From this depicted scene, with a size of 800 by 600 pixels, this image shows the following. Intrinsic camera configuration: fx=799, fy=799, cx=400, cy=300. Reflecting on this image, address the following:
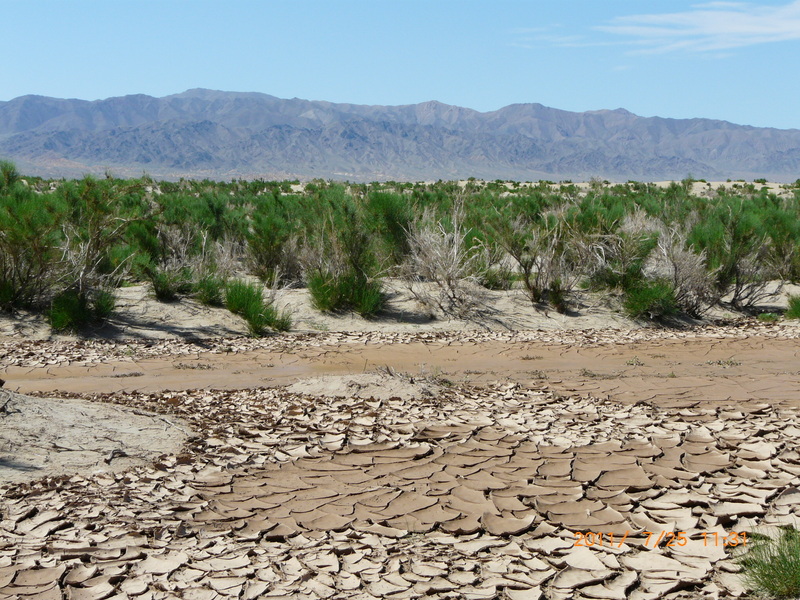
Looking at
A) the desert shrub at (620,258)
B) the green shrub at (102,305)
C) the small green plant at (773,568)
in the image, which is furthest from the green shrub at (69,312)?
the small green plant at (773,568)

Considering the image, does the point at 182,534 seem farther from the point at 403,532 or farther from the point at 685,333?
the point at 685,333

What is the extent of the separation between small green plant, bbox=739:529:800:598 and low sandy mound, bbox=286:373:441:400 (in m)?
4.13

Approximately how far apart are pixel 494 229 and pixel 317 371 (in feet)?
23.8

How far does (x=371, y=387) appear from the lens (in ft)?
27.3

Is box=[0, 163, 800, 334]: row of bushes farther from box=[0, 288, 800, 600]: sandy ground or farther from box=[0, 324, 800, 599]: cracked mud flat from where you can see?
box=[0, 324, 800, 599]: cracked mud flat

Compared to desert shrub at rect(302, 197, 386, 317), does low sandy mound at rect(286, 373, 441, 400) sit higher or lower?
lower

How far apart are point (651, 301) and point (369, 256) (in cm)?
533

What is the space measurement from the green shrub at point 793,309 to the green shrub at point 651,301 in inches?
83.6

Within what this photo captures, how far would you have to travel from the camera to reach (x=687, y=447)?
6332mm

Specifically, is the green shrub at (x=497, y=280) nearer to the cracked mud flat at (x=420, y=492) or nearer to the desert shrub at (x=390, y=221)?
the desert shrub at (x=390, y=221)

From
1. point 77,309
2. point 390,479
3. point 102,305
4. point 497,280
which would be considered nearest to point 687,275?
Result: point 497,280

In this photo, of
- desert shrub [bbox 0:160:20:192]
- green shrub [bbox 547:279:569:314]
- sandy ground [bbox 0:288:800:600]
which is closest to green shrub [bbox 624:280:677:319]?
green shrub [bbox 547:279:569:314]

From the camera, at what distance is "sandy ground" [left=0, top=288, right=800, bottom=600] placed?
4.14 metres
